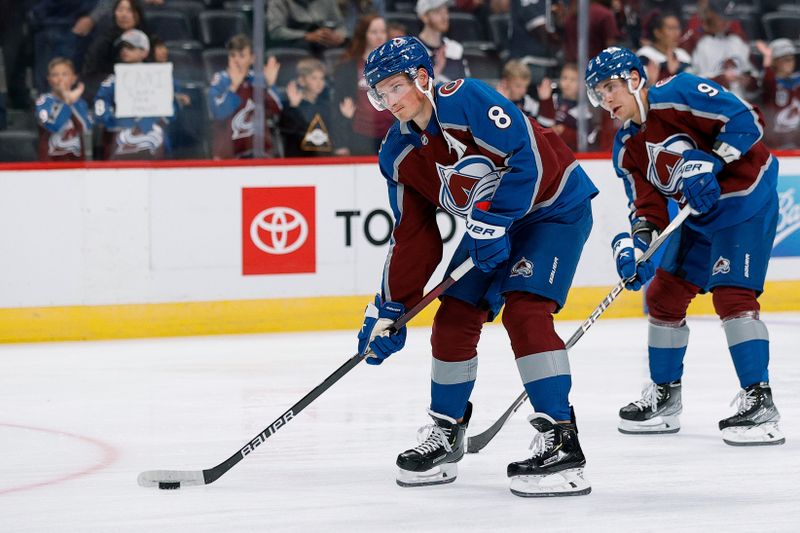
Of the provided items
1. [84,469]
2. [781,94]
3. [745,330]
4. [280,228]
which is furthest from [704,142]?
[781,94]

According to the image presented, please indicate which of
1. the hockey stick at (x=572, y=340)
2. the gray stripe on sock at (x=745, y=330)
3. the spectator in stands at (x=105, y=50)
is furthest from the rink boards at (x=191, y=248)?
the gray stripe on sock at (x=745, y=330)

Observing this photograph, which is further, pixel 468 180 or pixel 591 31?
pixel 591 31

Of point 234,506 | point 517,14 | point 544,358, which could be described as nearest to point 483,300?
point 544,358

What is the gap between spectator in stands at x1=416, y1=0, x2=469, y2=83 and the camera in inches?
242

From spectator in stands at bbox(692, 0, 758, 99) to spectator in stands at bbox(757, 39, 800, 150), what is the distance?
13cm

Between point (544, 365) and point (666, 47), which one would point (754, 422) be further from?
point (666, 47)

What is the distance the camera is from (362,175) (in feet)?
19.2

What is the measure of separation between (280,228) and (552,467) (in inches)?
116

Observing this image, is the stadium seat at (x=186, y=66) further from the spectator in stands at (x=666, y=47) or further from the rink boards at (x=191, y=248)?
the spectator in stands at (x=666, y=47)

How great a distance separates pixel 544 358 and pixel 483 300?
0.22 m

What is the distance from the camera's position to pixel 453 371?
315 cm

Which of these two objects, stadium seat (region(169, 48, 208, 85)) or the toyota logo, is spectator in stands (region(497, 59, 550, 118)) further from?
stadium seat (region(169, 48, 208, 85))

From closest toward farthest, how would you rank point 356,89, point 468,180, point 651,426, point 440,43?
point 468,180
point 651,426
point 356,89
point 440,43

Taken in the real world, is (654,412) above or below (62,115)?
below
